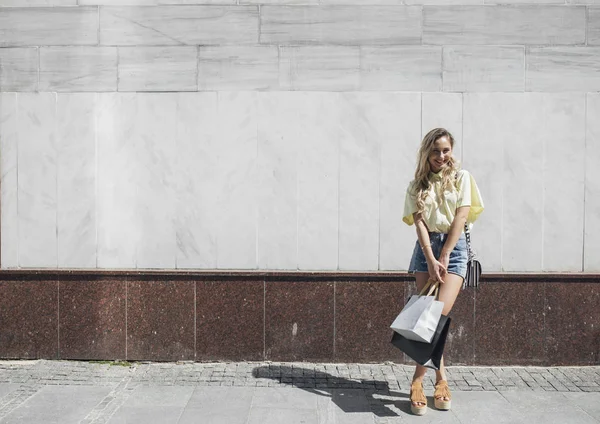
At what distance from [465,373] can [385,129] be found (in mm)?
2373

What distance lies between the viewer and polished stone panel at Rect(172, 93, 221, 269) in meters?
6.10

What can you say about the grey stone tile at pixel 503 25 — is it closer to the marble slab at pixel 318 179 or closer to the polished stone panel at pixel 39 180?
the marble slab at pixel 318 179

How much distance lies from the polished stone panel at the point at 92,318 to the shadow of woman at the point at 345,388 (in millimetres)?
1417

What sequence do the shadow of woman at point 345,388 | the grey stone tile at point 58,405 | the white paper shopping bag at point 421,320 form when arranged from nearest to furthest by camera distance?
1. the white paper shopping bag at point 421,320
2. the grey stone tile at point 58,405
3. the shadow of woman at point 345,388

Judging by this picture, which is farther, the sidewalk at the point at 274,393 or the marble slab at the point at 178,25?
the marble slab at the point at 178,25

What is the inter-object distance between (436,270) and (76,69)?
12.9 feet

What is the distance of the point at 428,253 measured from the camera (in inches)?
Answer: 186

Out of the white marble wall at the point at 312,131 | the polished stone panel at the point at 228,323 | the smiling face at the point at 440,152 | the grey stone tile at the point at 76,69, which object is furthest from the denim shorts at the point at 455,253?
the grey stone tile at the point at 76,69

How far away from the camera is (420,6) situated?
6.07 meters

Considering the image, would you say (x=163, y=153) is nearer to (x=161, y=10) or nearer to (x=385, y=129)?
(x=161, y=10)

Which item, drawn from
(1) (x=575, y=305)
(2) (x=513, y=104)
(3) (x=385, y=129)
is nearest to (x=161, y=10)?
(3) (x=385, y=129)

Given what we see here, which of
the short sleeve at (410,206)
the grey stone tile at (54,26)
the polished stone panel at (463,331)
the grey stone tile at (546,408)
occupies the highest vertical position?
the grey stone tile at (54,26)

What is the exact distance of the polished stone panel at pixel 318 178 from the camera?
6.07 meters

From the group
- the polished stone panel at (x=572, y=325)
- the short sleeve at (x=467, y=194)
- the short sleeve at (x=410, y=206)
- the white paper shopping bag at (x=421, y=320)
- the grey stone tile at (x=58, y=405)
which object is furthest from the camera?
the polished stone panel at (x=572, y=325)
